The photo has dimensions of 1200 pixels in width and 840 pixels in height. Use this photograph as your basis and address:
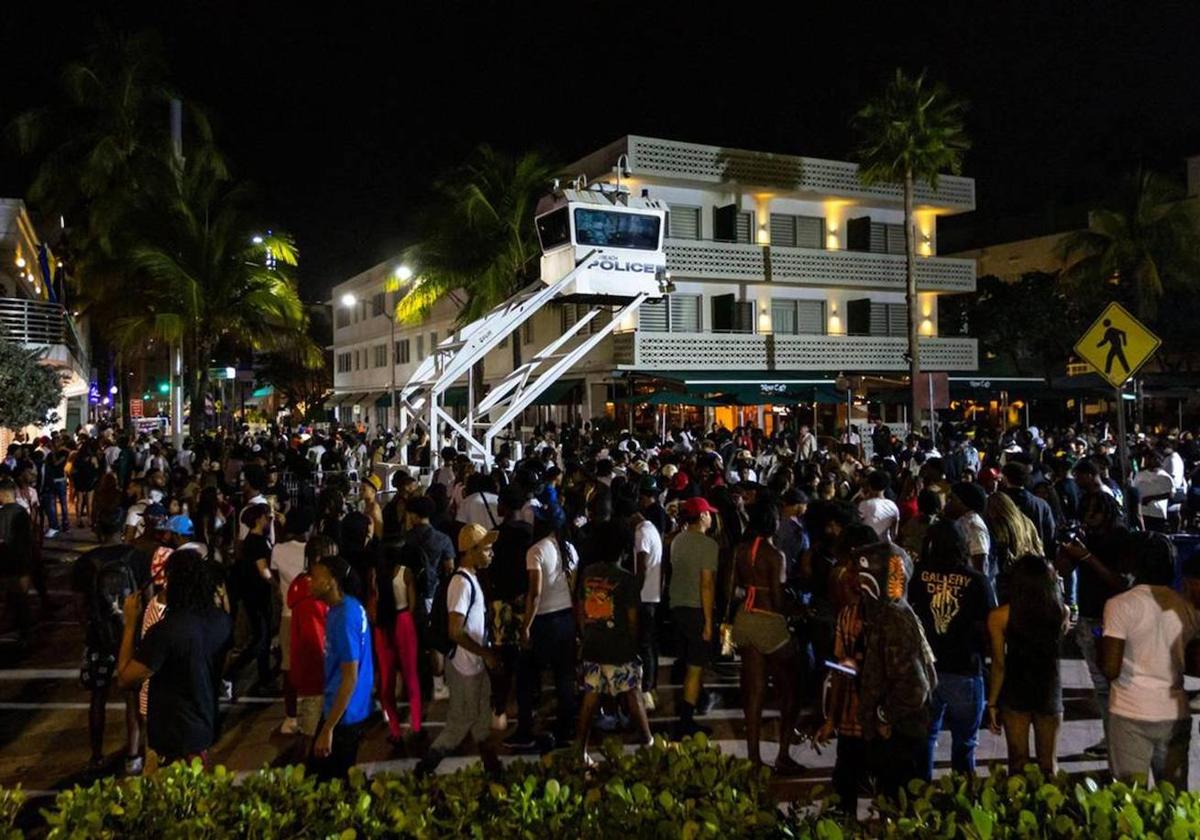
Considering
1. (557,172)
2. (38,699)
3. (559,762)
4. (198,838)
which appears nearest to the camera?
(198,838)

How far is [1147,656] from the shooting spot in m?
4.67

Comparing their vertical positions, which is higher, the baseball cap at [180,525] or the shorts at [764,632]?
the baseball cap at [180,525]

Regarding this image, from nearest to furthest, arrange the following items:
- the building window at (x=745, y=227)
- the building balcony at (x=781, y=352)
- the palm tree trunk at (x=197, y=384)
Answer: the palm tree trunk at (x=197, y=384)
the building balcony at (x=781, y=352)
the building window at (x=745, y=227)

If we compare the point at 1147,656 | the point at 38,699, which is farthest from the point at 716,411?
the point at 1147,656

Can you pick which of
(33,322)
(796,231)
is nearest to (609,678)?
(33,322)

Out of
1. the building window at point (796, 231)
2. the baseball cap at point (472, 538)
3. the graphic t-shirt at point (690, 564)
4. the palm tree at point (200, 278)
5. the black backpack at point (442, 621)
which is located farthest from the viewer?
the building window at point (796, 231)

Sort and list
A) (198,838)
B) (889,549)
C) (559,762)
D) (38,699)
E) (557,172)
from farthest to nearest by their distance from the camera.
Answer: (557,172) → (38,699) → (889,549) → (559,762) → (198,838)

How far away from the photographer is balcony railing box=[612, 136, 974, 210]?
30.6 metres

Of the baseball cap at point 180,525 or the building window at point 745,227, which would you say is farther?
the building window at point 745,227

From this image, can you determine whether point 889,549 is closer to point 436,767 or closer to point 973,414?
point 436,767

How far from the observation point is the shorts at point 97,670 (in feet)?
22.4

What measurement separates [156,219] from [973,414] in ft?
111

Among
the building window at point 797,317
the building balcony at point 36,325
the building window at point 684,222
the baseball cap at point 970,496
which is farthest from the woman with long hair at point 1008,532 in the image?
the building window at point 797,317

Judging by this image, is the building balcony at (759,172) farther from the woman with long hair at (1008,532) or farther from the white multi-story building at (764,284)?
the woman with long hair at (1008,532)
